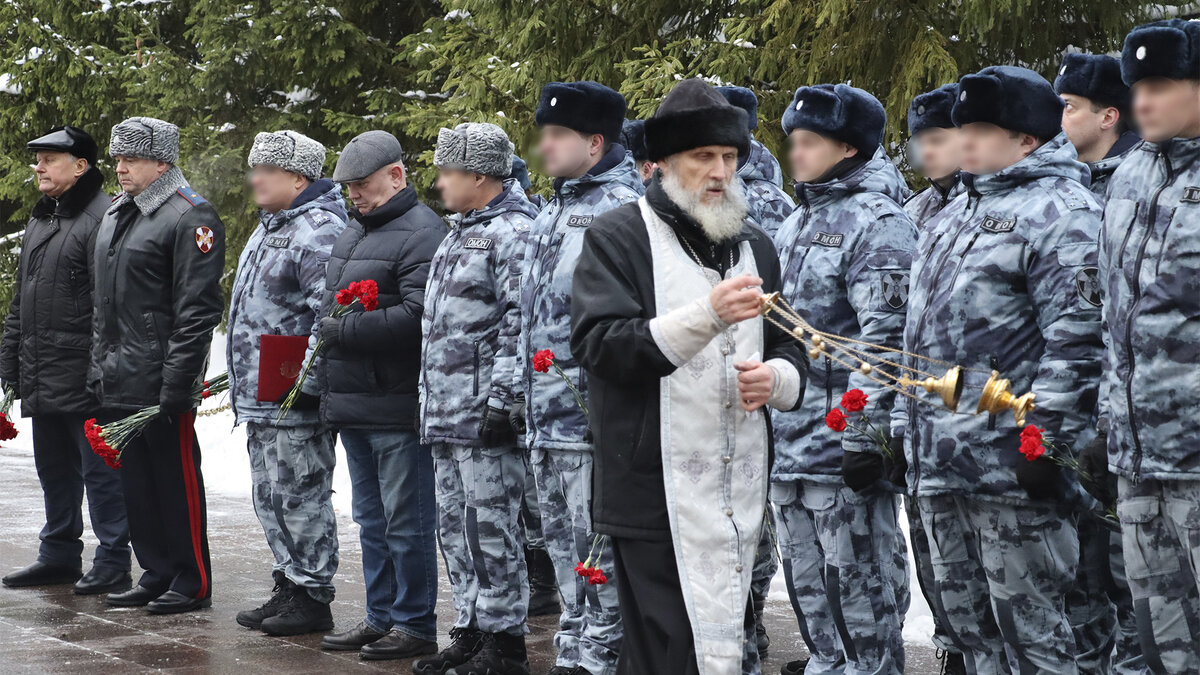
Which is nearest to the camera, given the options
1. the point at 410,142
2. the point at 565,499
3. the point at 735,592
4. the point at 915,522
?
the point at 735,592

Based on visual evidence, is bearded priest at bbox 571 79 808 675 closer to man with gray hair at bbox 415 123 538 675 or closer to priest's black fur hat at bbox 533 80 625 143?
priest's black fur hat at bbox 533 80 625 143

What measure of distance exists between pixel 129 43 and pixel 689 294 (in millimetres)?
14429

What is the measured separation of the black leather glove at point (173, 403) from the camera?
286 inches

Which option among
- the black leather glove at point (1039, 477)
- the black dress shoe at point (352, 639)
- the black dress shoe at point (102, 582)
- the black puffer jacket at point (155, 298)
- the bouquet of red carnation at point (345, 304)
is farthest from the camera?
the black dress shoe at point (102, 582)

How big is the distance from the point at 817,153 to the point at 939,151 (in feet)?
2.83

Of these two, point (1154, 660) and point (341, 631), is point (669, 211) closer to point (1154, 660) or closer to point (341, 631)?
point (1154, 660)

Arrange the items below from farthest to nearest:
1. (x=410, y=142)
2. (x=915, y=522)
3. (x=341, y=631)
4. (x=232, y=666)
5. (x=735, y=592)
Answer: (x=410, y=142) < (x=341, y=631) < (x=232, y=666) < (x=915, y=522) < (x=735, y=592)

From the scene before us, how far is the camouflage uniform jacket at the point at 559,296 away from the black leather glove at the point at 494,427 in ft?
0.54

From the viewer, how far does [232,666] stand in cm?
633

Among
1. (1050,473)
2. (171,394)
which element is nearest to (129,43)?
(171,394)

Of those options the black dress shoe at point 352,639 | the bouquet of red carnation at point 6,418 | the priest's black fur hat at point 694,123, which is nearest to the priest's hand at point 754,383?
the priest's black fur hat at point 694,123

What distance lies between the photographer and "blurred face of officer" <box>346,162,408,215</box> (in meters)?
6.73

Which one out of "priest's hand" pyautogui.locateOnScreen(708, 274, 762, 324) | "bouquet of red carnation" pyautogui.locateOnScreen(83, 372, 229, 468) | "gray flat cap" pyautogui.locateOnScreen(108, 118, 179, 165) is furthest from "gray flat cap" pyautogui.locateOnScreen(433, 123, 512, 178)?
"priest's hand" pyautogui.locateOnScreen(708, 274, 762, 324)

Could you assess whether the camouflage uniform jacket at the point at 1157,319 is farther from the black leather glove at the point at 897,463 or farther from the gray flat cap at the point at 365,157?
the gray flat cap at the point at 365,157
